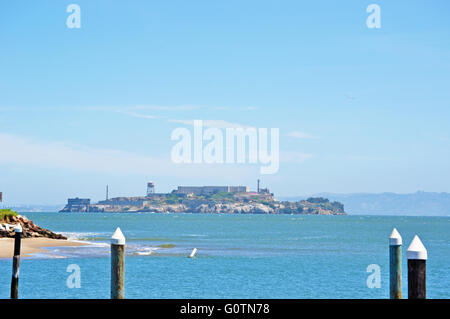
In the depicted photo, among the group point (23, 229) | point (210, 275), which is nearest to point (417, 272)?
point (210, 275)

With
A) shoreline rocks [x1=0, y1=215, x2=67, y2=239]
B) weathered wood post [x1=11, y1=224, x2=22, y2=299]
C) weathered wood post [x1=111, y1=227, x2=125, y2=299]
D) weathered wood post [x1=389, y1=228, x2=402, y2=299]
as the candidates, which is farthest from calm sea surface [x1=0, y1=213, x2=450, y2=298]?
weathered wood post [x1=389, y1=228, x2=402, y2=299]

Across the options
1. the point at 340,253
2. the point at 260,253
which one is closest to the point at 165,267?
the point at 260,253

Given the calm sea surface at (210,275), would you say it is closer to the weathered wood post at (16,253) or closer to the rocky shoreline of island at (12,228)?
the rocky shoreline of island at (12,228)

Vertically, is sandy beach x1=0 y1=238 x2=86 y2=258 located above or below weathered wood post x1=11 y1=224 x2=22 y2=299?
below

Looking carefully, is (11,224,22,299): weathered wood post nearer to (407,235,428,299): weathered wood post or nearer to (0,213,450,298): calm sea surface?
(0,213,450,298): calm sea surface

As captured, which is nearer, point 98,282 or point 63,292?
point 63,292

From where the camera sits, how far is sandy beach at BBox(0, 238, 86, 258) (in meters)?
54.3

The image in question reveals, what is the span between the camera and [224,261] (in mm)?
58406

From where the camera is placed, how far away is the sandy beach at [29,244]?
178ft

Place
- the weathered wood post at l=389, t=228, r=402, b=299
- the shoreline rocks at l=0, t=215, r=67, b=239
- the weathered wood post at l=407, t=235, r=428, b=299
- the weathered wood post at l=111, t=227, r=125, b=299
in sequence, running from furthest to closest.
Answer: the shoreline rocks at l=0, t=215, r=67, b=239 < the weathered wood post at l=389, t=228, r=402, b=299 < the weathered wood post at l=111, t=227, r=125, b=299 < the weathered wood post at l=407, t=235, r=428, b=299

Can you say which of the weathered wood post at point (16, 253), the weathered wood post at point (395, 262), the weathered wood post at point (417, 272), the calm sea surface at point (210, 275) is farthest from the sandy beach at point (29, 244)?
the weathered wood post at point (417, 272)

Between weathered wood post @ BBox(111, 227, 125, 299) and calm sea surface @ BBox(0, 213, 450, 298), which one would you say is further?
calm sea surface @ BBox(0, 213, 450, 298)
